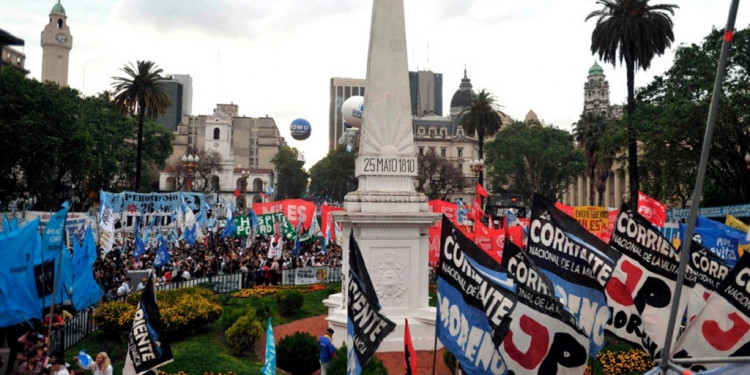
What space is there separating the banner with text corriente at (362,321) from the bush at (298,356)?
4.83m

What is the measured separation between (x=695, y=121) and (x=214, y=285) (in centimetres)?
2143

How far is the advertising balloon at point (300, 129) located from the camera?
2901 inches

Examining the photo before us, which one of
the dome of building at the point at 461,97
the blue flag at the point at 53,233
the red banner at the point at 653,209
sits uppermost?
the dome of building at the point at 461,97

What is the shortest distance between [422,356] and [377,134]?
5.46 m

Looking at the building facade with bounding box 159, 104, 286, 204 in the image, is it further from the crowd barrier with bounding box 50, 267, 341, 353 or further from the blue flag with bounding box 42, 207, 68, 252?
the blue flag with bounding box 42, 207, 68, 252

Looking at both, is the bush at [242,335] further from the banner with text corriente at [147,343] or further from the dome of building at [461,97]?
the dome of building at [461,97]

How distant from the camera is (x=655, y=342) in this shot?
28.1 ft

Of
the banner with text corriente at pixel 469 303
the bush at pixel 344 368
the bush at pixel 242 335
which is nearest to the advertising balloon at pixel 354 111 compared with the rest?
the bush at pixel 242 335

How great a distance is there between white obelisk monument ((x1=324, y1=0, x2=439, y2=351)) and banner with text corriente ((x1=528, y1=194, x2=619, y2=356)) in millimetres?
6228

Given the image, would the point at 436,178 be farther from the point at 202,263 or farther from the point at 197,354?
the point at 197,354

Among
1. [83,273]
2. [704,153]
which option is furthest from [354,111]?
[704,153]

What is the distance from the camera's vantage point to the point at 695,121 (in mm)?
27000

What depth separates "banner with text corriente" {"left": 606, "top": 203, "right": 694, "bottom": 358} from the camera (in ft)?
28.6

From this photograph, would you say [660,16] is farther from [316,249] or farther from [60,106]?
[60,106]
